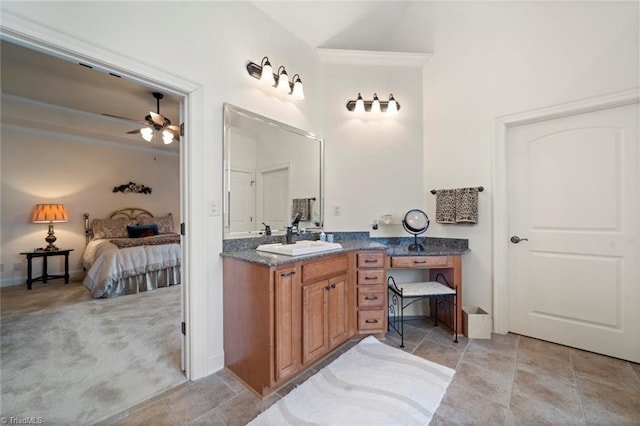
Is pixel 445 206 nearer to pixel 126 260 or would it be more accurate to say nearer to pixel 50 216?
pixel 126 260

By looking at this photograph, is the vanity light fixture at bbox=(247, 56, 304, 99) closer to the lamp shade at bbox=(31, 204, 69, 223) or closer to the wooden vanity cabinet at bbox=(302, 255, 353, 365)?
the wooden vanity cabinet at bbox=(302, 255, 353, 365)

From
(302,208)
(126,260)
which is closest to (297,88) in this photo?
(302,208)

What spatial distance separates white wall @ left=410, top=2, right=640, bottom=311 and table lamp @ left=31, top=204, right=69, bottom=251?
581cm

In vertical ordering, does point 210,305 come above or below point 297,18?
below

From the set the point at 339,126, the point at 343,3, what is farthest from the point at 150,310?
the point at 343,3

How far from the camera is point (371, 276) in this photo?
2289mm

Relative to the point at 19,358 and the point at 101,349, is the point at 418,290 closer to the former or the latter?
the point at 101,349

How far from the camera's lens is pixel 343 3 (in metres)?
2.42

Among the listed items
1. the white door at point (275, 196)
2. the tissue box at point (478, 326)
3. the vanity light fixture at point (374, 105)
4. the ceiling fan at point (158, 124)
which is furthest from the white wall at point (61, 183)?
the tissue box at point (478, 326)

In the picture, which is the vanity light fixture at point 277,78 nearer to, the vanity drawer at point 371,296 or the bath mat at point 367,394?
the vanity drawer at point 371,296

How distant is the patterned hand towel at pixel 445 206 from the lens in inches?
104

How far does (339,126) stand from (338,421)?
259 centimetres

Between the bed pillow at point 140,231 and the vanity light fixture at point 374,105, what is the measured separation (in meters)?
4.49

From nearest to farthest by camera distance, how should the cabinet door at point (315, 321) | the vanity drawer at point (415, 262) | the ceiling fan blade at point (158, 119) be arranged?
the cabinet door at point (315, 321) → the vanity drawer at point (415, 262) → the ceiling fan blade at point (158, 119)
